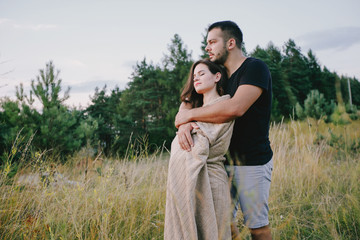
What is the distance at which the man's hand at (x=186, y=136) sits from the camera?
64.1 inches

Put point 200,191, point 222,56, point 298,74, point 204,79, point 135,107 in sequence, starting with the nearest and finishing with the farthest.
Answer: point 200,191, point 204,79, point 222,56, point 135,107, point 298,74

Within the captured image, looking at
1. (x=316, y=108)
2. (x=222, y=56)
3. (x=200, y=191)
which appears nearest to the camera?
(x=200, y=191)

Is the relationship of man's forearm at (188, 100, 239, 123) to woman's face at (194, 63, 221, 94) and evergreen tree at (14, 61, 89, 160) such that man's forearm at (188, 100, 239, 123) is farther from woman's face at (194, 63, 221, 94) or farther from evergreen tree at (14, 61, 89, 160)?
evergreen tree at (14, 61, 89, 160)

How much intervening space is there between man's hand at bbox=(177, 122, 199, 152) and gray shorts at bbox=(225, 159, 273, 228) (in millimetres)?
471

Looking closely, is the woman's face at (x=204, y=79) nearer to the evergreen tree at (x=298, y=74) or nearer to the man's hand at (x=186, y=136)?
the man's hand at (x=186, y=136)

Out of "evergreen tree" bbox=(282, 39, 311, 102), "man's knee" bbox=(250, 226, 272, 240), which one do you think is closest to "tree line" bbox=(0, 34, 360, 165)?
"evergreen tree" bbox=(282, 39, 311, 102)

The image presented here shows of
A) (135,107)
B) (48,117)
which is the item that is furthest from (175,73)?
(48,117)

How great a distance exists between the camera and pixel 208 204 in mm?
1521

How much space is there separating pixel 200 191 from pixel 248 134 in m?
0.60

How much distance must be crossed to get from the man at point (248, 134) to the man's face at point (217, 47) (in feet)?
0.54

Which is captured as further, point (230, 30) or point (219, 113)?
point (230, 30)

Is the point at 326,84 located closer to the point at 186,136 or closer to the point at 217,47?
the point at 217,47

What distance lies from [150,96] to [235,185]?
1733 cm

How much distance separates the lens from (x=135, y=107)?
62.3 feet
